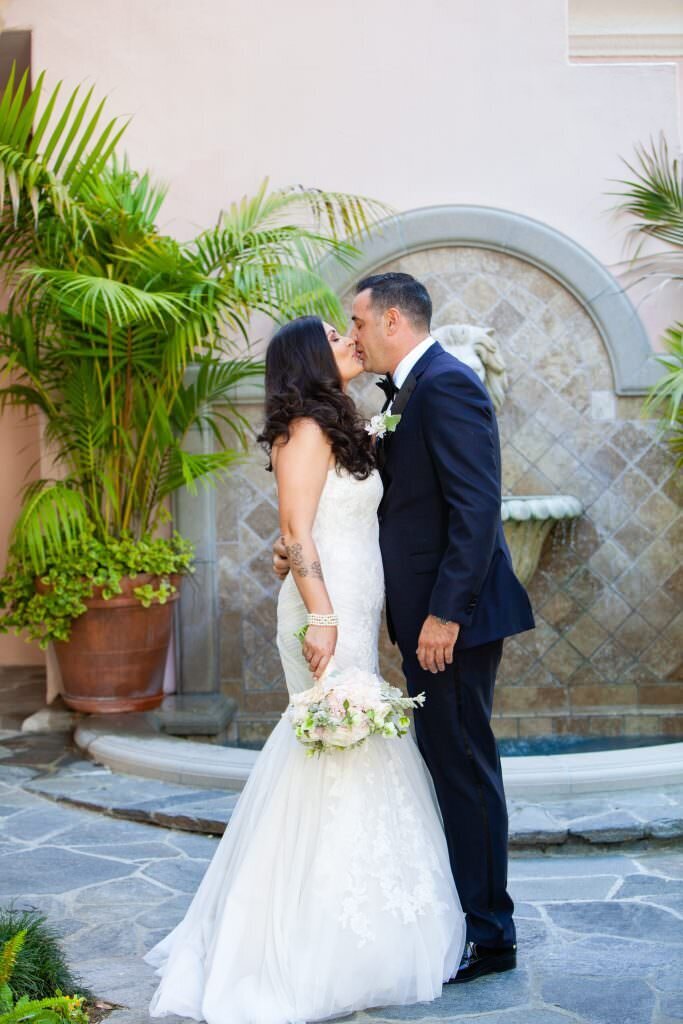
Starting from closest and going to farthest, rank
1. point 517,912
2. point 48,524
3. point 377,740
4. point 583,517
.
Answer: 1. point 377,740
2. point 517,912
3. point 48,524
4. point 583,517

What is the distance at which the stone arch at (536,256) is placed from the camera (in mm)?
6809

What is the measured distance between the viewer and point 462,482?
124 inches

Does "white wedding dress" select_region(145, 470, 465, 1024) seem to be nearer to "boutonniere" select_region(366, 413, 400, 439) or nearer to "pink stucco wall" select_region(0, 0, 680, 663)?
"boutonniere" select_region(366, 413, 400, 439)

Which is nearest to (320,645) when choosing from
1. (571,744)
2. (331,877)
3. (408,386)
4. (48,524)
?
(331,877)

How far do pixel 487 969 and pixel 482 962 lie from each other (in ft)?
0.09

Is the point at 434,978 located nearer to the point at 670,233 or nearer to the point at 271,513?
the point at 271,513

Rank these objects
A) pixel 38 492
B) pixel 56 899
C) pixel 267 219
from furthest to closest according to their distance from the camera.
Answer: pixel 267 219 → pixel 38 492 → pixel 56 899

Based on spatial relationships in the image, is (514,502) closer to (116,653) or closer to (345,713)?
(116,653)

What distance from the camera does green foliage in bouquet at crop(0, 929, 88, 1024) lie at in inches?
99.0

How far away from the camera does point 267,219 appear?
21.9 ft

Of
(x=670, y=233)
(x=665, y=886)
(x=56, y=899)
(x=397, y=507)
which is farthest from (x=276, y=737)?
(x=670, y=233)

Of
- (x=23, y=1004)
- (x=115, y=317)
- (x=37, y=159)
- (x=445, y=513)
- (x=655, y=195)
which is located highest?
(x=655, y=195)

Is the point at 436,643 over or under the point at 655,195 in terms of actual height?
under

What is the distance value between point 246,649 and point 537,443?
1.99m
